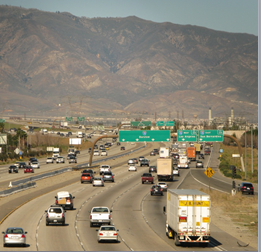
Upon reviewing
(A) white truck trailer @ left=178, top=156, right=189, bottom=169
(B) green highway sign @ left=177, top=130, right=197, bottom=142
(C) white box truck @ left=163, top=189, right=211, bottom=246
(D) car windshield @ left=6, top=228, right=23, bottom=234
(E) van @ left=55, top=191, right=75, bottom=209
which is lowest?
(A) white truck trailer @ left=178, top=156, right=189, bottom=169

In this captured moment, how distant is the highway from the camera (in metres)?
32.6

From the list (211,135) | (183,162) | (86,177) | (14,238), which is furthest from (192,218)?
(183,162)

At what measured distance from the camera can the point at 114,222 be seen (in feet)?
141

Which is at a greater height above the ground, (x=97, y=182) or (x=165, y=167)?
(x=165, y=167)

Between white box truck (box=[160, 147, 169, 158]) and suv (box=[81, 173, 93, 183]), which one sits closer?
suv (box=[81, 173, 93, 183])

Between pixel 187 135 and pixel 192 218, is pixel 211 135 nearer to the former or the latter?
pixel 187 135

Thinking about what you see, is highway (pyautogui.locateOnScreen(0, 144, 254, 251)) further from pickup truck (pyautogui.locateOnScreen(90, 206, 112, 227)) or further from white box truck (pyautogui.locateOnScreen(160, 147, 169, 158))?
white box truck (pyautogui.locateOnScreen(160, 147, 169, 158))

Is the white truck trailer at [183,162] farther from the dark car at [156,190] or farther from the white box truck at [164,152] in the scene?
the dark car at [156,190]

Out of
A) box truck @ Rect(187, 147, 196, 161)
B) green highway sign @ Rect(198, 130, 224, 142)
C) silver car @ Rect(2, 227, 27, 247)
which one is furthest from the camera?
box truck @ Rect(187, 147, 196, 161)

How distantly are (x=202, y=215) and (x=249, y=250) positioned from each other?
3.88 metres

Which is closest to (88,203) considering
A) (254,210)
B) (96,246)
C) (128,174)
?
(254,210)

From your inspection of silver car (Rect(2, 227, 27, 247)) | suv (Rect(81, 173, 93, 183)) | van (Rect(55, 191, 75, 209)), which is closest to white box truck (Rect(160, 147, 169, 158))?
suv (Rect(81, 173, 93, 183))

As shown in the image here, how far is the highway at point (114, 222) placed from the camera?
32.6 metres

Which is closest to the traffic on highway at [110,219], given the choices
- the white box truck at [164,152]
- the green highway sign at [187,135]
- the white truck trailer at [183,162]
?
the green highway sign at [187,135]
